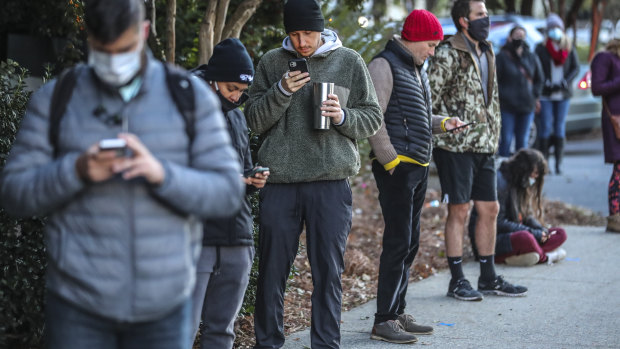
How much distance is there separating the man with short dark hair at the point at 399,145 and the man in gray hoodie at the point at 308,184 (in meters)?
0.64

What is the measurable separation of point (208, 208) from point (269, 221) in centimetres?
203

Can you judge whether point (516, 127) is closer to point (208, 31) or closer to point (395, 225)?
point (208, 31)

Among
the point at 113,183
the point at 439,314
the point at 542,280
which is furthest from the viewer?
the point at 542,280

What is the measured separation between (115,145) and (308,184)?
2335mm

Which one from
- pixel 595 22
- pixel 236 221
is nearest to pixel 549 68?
pixel 236 221

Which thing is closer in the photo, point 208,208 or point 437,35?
point 208,208

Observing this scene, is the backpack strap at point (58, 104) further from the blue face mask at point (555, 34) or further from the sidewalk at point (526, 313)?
the blue face mask at point (555, 34)

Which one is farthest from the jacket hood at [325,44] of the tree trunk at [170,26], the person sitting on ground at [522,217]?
the person sitting on ground at [522,217]

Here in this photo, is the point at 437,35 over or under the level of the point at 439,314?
over

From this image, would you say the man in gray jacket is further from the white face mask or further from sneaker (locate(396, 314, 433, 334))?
sneaker (locate(396, 314, 433, 334))

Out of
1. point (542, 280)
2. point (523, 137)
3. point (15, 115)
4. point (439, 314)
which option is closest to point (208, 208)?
point (15, 115)

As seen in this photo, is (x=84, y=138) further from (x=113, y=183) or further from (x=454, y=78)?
(x=454, y=78)

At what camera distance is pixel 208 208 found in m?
2.65

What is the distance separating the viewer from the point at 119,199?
2584 mm
